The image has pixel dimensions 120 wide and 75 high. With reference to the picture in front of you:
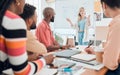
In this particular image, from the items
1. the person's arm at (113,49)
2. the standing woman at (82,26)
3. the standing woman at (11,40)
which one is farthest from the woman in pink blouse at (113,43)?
the standing woman at (82,26)

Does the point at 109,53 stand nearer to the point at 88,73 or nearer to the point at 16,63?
the point at 88,73

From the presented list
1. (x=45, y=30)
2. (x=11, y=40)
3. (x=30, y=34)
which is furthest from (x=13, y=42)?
(x=45, y=30)

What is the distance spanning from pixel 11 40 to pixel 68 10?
2629mm

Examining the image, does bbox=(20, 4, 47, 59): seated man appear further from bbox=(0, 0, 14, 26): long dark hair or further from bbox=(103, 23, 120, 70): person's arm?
bbox=(0, 0, 14, 26): long dark hair

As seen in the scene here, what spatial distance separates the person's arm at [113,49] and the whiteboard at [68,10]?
6.23 ft

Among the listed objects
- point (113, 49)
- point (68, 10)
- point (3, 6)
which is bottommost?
point (113, 49)

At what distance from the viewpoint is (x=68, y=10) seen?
3387 millimetres

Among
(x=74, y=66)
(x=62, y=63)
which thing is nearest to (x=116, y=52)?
(x=74, y=66)

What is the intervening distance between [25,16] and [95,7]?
169cm

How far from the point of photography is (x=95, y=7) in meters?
3.27

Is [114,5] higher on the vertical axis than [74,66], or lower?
higher

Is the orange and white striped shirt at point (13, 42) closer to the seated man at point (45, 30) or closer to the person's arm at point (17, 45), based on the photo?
the person's arm at point (17, 45)

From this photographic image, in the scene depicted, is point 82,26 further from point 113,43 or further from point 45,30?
point 113,43

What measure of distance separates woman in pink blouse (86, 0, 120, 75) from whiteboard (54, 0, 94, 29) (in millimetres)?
1758
